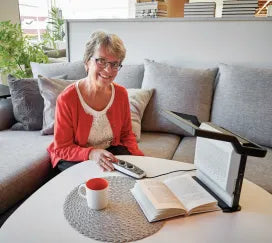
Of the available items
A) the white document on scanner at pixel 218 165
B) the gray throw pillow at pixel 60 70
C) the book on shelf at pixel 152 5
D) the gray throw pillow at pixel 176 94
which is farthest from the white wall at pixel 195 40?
the white document on scanner at pixel 218 165

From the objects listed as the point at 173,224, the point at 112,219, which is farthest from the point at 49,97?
the point at 173,224

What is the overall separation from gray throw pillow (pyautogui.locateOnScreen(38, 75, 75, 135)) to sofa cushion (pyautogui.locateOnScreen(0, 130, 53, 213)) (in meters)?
0.08

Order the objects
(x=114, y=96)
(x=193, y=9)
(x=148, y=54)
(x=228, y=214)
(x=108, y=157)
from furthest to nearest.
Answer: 1. (x=148, y=54)
2. (x=193, y=9)
3. (x=114, y=96)
4. (x=108, y=157)
5. (x=228, y=214)

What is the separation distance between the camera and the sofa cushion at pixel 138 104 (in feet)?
6.18

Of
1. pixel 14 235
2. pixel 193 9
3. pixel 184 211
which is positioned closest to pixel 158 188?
pixel 184 211

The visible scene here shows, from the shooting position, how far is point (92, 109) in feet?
4.49

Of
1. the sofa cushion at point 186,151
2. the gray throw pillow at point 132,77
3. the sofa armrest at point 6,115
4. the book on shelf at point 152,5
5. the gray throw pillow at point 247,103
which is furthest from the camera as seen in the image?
the book on shelf at point 152,5

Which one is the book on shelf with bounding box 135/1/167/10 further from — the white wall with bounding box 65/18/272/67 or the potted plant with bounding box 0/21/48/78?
the potted plant with bounding box 0/21/48/78

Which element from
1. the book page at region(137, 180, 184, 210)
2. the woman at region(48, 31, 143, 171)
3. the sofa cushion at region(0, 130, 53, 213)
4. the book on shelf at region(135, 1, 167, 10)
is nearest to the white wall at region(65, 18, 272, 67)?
the book on shelf at region(135, 1, 167, 10)

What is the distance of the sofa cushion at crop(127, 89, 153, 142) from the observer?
74.2 inches

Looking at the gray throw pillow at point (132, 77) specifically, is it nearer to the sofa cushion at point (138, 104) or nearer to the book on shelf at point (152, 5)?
the sofa cushion at point (138, 104)

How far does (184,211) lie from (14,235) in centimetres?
50

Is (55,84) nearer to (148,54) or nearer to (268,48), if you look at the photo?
(148,54)

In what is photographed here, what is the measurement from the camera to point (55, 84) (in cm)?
186
